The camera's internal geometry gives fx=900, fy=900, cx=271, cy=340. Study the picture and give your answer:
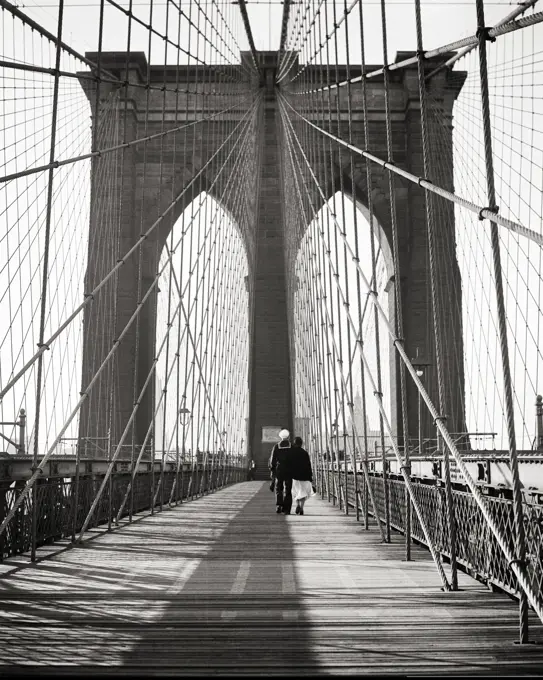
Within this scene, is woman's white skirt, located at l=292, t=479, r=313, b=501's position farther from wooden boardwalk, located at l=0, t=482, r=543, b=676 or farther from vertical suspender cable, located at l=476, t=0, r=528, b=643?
vertical suspender cable, located at l=476, t=0, r=528, b=643

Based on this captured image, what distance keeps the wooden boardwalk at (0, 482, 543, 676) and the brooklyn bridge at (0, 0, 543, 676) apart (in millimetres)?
18

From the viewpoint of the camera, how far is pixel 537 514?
301 cm

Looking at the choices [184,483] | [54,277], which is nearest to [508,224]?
[184,483]

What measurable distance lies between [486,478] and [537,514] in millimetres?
1770

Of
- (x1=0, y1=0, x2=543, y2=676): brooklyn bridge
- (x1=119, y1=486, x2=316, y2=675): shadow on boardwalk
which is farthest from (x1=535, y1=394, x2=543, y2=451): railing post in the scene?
(x1=119, y1=486, x2=316, y2=675): shadow on boardwalk

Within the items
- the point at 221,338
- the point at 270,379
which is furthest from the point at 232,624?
the point at 270,379

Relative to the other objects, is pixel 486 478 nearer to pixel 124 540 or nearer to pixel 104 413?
pixel 124 540

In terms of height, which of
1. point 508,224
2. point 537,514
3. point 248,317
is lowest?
point 537,514

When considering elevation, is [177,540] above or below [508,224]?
below

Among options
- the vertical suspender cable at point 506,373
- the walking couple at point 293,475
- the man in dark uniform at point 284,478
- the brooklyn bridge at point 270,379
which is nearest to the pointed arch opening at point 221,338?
the brooklyn bridge at point 270,379

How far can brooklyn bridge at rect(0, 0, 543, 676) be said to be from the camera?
287cm

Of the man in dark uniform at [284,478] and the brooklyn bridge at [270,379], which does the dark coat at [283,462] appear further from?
the brooklyn bridge at [270,379]

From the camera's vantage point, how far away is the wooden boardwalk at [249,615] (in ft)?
7.93

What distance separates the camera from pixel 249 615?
124 inches
